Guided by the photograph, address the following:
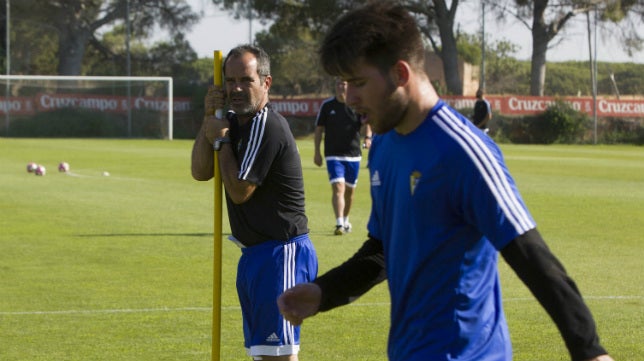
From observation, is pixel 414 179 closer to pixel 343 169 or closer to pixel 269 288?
pixel 269 288

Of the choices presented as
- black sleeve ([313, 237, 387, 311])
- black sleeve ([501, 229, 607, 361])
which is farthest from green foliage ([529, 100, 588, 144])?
black sleeve ([501, 229, 607, 361])

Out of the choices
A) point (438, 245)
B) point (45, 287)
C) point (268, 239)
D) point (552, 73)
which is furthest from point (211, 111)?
point (552, 73)

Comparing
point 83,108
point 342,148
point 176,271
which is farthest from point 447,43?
point 176,271

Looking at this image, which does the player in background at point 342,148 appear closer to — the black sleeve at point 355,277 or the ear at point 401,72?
the black sleeve at point 355,277

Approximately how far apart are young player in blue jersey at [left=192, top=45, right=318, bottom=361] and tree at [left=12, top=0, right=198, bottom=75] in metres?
61.2

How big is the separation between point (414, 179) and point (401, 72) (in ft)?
1.07

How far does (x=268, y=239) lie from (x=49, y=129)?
45.8 meters

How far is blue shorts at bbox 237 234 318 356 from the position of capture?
5633mm

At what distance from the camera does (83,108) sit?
50375 millimetres

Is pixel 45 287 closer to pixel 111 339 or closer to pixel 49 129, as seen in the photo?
pixel 111 339

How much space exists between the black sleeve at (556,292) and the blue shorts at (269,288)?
2.56 metres

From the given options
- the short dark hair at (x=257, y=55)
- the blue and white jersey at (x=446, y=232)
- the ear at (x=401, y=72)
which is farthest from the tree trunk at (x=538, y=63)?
the ear at (x=401, y=72)

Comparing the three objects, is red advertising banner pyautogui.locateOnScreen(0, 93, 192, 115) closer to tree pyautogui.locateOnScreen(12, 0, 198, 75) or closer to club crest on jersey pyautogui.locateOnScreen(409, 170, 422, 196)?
tree pyautogui.locateOnScreen(12, 0, 198, 75)

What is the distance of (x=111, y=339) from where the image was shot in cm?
841
